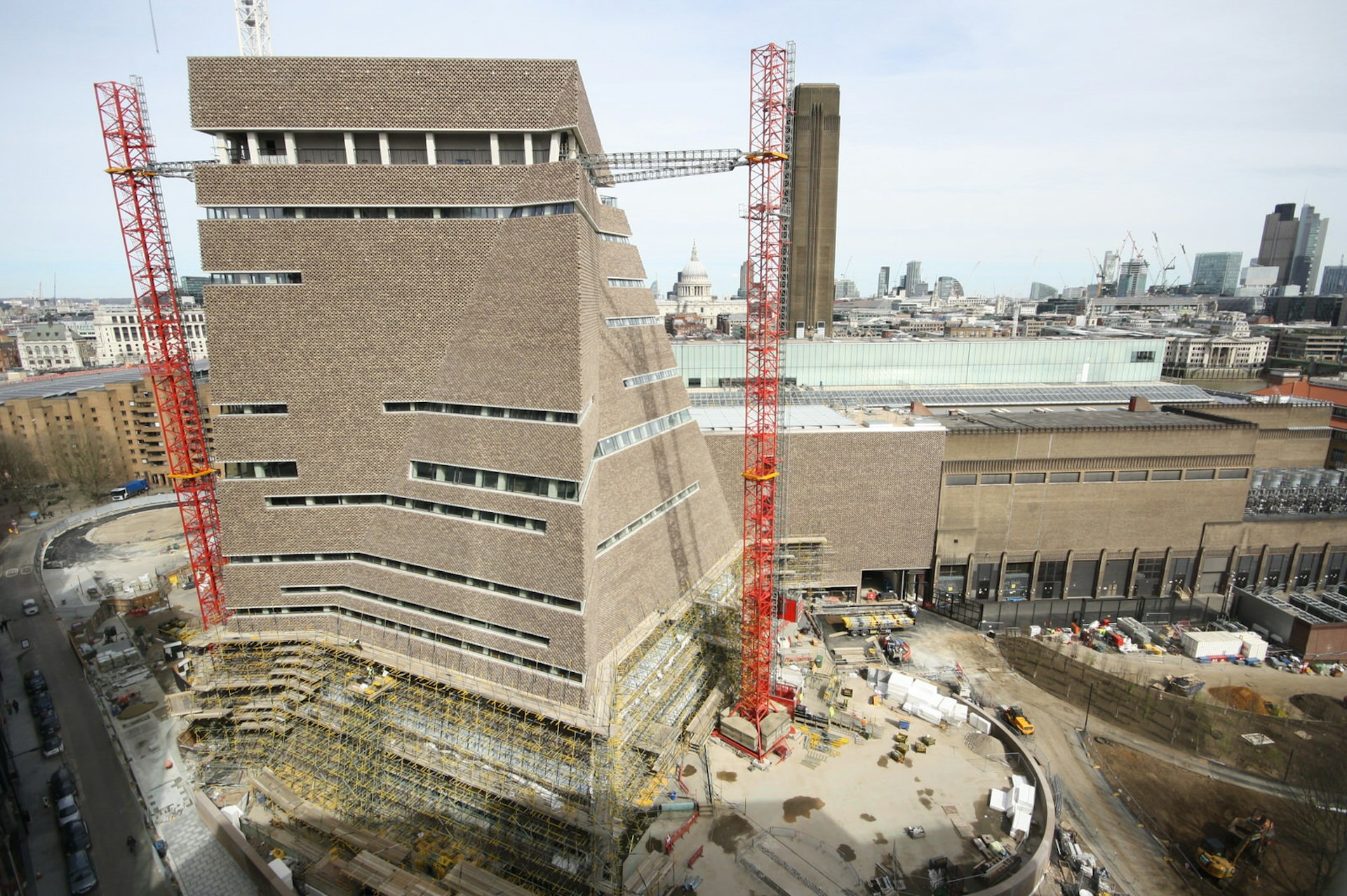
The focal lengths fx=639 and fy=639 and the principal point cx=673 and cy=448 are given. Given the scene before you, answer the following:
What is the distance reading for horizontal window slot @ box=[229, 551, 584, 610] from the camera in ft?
120

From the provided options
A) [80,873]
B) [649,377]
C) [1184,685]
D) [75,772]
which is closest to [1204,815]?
[1184,685]

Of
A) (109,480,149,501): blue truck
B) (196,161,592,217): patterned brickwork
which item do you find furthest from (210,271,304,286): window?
(109,480,149,501): blue truck

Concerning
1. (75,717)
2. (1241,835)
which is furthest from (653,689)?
(75,717)

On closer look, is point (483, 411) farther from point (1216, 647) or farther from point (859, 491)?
point (1216, 647)

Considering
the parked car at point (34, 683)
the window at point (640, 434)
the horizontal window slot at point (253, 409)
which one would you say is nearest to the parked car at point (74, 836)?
the parked car at point (34, 683)

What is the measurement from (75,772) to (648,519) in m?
43.0

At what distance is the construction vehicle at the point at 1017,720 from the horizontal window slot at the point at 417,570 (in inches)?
1338

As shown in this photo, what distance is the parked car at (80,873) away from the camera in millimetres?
34906

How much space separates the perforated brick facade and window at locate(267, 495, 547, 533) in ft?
1.31

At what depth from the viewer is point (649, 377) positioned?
48.1 meters

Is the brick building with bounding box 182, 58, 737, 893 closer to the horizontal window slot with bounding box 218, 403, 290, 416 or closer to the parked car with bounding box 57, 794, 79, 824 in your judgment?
the horizontal window slot with bounding box 218, 403, 290, 416

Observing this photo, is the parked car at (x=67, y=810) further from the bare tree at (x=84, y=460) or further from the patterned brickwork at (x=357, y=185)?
the bare tree at (x=84, y=460)

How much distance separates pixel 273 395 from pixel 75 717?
1274 inches

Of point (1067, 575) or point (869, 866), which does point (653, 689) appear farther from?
point (1067, 575)
